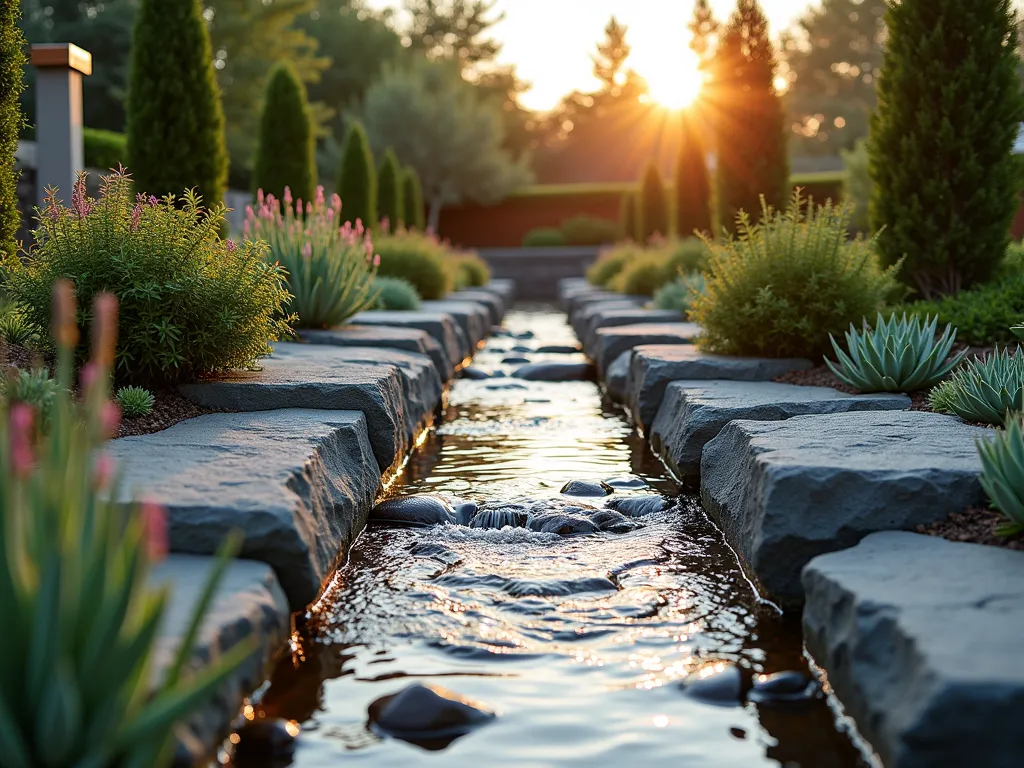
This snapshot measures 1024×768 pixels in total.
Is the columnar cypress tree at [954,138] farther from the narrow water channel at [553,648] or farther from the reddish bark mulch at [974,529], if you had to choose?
the reddish bark mulch at [974,529]

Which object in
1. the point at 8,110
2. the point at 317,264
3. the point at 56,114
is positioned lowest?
the point at 317,264

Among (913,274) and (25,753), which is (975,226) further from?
(25,753)

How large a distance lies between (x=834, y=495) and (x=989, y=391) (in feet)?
4.47

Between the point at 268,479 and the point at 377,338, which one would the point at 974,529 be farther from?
the point at 377,338

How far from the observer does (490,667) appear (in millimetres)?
2871

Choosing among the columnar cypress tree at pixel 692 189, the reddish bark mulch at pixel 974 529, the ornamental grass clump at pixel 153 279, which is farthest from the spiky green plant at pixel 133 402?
the columnar cypress tree at pixel 692 189

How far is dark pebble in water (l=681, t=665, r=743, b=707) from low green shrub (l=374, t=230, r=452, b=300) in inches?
446

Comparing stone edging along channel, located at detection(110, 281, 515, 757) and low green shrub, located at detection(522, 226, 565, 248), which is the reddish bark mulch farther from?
low green shrub, located at detection(522, 226, 565, 248)

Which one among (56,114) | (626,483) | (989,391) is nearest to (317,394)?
(626,483)

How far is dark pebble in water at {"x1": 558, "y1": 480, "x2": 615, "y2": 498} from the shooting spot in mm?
4898

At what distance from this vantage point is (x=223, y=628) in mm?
2361

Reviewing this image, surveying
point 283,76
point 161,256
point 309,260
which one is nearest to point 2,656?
point 161,256

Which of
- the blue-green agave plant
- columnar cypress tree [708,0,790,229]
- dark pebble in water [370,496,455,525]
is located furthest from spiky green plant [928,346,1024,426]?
columnar cypress tree [708,0,790,229]

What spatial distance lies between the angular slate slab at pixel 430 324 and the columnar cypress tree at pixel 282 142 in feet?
10.4
